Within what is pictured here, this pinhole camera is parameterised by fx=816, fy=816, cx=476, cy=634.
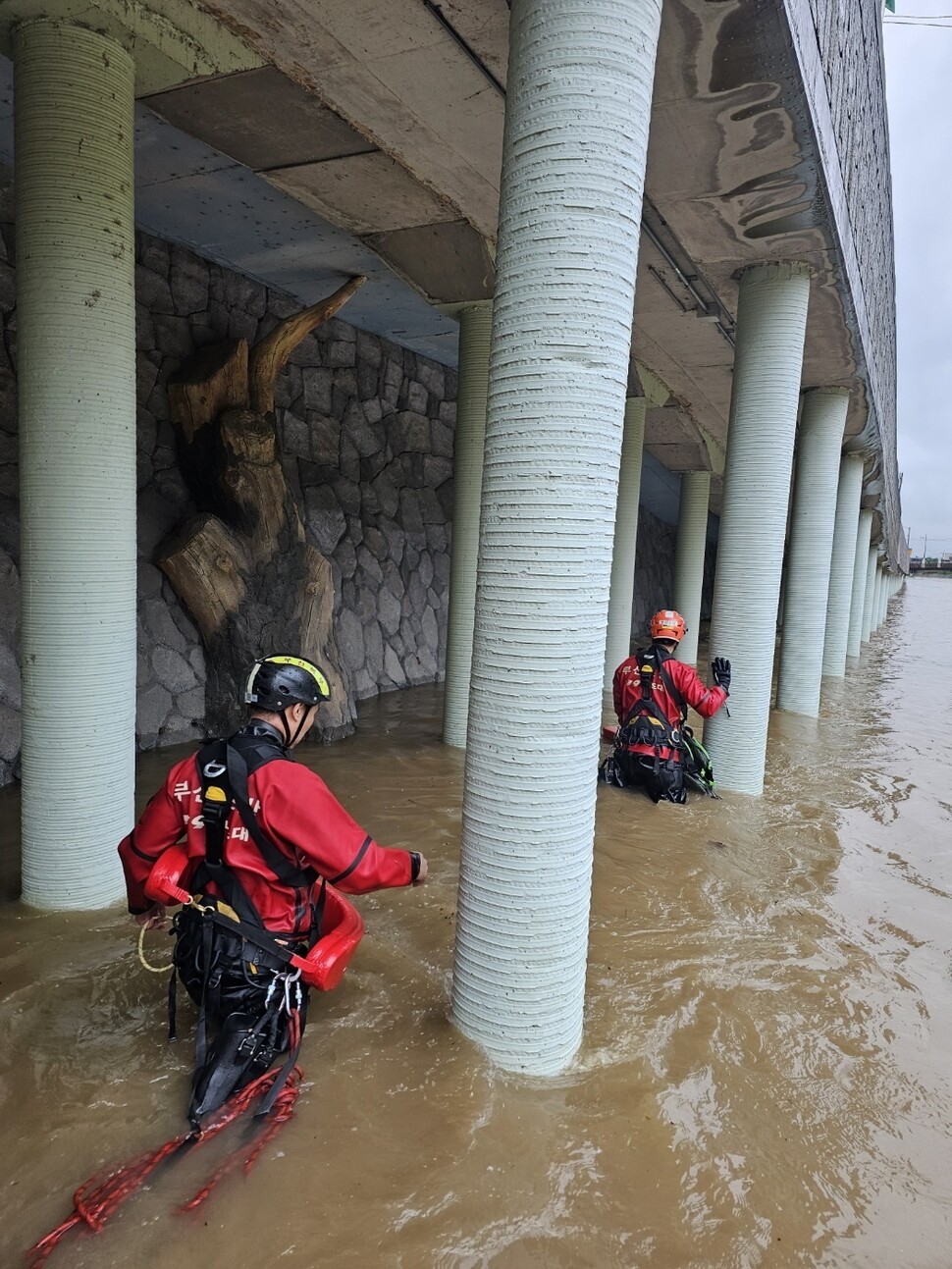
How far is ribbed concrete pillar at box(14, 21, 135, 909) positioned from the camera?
3.66m

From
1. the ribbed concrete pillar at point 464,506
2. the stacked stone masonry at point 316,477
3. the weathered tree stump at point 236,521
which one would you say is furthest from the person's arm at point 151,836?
the ribbed concrete pillar at point 464,506

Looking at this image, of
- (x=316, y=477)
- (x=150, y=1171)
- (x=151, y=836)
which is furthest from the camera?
(x=316, y=477)

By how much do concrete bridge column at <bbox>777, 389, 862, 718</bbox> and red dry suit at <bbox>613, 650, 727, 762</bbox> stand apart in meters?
3.95

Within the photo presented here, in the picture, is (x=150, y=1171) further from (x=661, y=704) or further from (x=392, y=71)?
(x=392, y=71)

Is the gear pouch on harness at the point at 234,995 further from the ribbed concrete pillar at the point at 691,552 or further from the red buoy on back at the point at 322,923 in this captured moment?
the ribbed concrete pillar at the point at 691,552

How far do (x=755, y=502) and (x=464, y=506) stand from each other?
2.77 meters

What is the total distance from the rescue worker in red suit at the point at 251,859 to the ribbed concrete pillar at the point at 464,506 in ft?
16.7

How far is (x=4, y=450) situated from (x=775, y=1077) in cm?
615

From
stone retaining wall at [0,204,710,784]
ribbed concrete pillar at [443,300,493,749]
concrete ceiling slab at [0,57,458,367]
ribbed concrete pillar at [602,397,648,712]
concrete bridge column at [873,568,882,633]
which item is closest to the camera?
concrete ceiling slab at [0,57,458,367]

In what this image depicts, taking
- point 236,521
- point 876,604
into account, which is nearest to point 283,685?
point 236,521

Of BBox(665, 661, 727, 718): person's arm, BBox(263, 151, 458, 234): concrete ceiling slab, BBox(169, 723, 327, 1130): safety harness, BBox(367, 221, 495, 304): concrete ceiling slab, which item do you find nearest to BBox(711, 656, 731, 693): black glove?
BBox(665, 661, 727, 718): person's arm

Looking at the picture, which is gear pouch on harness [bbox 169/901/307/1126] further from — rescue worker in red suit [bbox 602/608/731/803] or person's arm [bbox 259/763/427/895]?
rescue worker in red suit [bbox 602/608/731/803]

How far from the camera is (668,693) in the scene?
6.03 metres

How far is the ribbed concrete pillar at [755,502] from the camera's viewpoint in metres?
6.17
